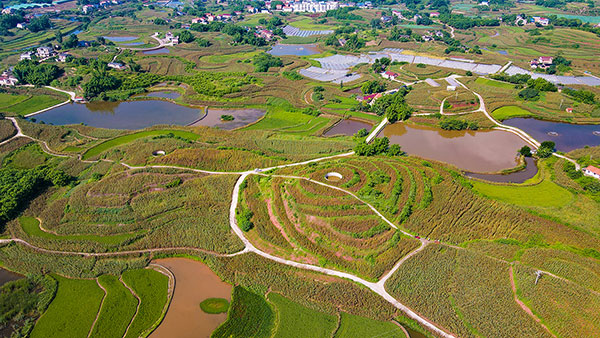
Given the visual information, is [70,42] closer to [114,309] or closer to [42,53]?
[42,53]

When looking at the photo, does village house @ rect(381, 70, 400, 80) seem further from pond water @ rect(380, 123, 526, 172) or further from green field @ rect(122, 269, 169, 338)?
green field @ rect(122, 269, 169, 338)

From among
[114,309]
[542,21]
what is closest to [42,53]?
[114,309]

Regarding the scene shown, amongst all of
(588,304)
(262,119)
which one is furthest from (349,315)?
(262,119)

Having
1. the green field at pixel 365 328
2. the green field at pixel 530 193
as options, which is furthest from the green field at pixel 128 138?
the green field at pixel 530 193

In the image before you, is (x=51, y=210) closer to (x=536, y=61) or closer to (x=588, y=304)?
(x=588, y=304)

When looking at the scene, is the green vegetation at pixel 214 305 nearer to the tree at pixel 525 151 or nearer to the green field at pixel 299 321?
the green field at pixel 299 321

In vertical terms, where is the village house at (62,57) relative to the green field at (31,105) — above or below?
above
